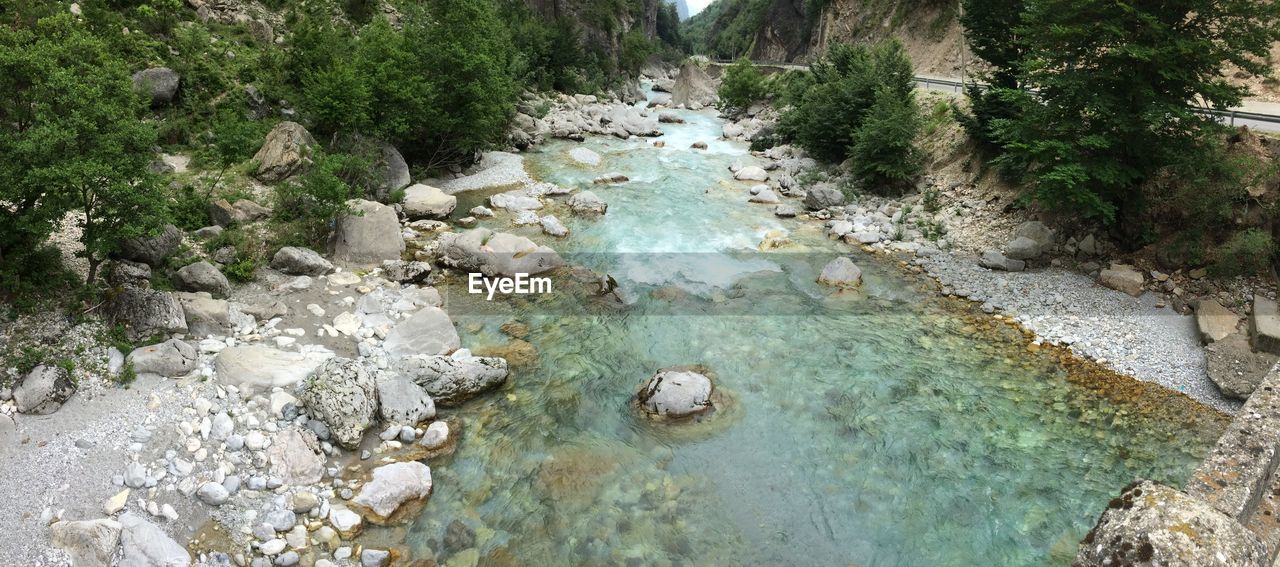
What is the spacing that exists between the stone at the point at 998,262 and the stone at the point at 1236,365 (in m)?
4.39

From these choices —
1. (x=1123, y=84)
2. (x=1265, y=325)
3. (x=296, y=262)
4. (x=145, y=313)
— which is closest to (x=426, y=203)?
(x=296, y=262)

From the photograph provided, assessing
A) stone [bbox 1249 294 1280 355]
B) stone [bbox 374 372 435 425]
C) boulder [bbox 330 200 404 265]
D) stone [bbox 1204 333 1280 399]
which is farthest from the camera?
boulder [bbox 330 200 404 265]

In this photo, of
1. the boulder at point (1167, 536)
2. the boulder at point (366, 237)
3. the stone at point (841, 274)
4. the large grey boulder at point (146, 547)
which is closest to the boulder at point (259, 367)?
the large grey boulder at point (146, 547)

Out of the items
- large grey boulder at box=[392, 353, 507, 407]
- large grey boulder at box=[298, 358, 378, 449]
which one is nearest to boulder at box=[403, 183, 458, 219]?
large grey boulder at box=[392, 353, 507, 407]

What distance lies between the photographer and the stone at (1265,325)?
11.1 metres

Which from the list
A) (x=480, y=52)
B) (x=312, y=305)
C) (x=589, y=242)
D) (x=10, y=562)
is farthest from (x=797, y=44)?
(x=10, y=562)

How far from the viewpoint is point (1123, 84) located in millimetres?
13648

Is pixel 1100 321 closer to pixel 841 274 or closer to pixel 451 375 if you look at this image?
pixel 841 274

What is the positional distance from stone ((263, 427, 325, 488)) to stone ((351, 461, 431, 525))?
0.73 meters

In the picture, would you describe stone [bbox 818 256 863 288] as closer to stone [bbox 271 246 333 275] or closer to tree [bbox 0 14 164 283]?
stone [bbox 271 246 333 275]

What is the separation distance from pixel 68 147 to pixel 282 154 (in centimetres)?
955

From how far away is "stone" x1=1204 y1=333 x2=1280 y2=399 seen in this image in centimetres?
1055

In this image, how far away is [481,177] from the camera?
23219 millimetres

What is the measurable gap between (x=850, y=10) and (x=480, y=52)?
43.7 metres
